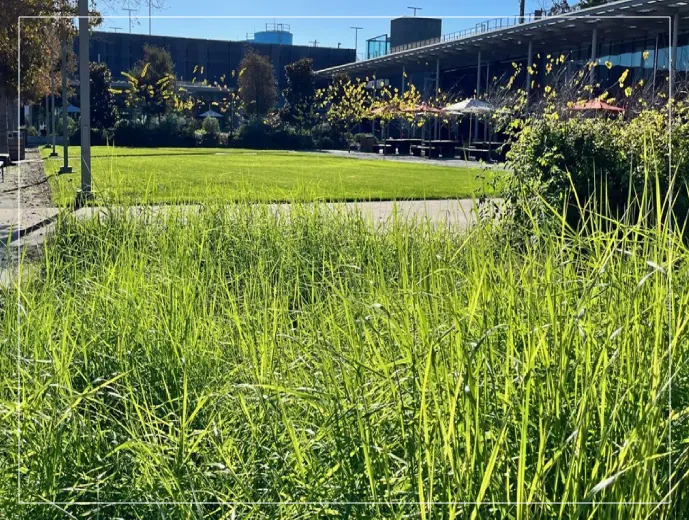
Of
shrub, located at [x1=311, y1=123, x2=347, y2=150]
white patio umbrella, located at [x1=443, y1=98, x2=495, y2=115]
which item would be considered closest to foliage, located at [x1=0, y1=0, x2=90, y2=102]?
white patio umbrella, located at [x1=443, y1=98, x2=495, y2=115]

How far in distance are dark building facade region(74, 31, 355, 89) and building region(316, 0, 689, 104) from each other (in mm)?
211

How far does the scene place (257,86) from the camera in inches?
Result: 338

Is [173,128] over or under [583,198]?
over

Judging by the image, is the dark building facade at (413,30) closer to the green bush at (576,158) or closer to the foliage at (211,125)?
the green bush at (576,158)

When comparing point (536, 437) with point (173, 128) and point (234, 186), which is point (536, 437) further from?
point (173, 128)

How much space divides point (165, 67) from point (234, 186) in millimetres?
1469

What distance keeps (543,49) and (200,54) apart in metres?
2.92

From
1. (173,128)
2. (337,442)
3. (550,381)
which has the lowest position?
(337,442)

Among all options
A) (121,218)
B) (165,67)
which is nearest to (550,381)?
(121,218)

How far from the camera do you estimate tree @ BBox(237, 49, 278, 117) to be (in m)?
8.19

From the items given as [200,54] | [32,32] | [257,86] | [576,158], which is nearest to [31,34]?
[32,32]

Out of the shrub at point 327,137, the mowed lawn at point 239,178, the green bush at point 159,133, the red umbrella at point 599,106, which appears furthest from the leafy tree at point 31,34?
the red umbrella at point 599,106

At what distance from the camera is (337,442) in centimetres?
Answer: 190

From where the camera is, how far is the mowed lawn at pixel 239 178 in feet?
20.4
